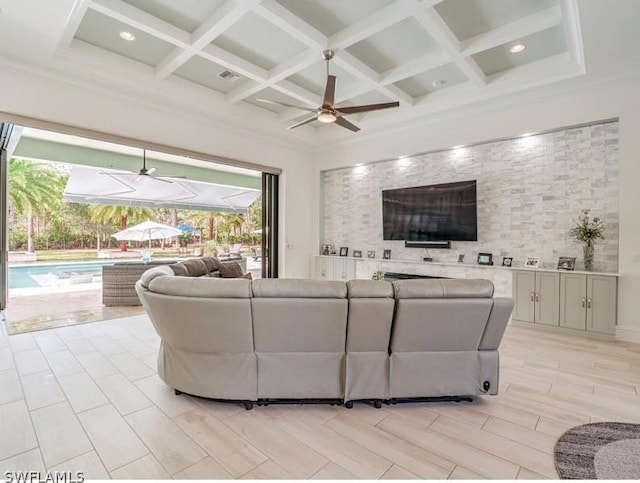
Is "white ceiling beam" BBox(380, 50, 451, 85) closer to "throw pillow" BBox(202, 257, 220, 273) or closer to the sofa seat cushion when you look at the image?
the sofa seat cushion

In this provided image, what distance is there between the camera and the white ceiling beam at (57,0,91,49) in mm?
3049

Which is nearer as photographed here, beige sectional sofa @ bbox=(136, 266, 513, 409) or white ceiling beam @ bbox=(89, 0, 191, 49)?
beige sectional sofa @ bbox=(136, 266, 513, 409)

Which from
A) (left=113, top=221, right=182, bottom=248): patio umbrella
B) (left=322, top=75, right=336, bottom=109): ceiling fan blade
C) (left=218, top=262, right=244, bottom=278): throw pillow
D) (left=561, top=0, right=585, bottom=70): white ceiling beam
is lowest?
(left=218, top=262, right=244, bottom=278): throw pillow

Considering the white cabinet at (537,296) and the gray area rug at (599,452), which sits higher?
the white cabinet at (537,296)

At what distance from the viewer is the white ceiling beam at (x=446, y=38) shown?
3.23 m

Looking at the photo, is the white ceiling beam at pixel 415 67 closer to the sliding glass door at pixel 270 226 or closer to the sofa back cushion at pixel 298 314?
the sliding glass door at pixel 270 226

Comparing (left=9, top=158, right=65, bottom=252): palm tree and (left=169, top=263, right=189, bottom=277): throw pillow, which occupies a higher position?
(left=9, top=158, right=65, bottom=252): palm tree

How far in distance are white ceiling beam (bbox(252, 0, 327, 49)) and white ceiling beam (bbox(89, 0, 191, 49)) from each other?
102cm

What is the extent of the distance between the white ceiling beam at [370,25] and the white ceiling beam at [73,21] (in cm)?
241

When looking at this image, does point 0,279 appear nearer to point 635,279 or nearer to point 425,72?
point 425,72

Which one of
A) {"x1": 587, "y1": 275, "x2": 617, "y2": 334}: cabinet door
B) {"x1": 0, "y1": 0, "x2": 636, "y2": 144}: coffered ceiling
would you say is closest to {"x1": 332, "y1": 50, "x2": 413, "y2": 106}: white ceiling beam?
{"x1": 0, "y1": 0, "x2": 636, "y2": 144}: coffered ceiling

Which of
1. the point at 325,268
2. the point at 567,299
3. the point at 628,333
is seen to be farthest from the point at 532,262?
the point at 325,268

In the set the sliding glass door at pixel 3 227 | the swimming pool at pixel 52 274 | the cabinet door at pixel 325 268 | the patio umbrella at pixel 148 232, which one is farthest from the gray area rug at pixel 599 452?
the swimming pool at pixel 52 274

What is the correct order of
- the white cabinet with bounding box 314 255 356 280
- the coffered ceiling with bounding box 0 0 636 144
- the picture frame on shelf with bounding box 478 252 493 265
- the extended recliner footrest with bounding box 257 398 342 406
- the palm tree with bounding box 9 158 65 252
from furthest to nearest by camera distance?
the palm tree with bounding box 9 158 65 252, the white cabinet with bounding box 314 255 356 280, the picture frame on shelf with bounding box 478 252 493 265, the coffered ceiling with bounding box 0 0 636 144, the extended recliner footrest with bounding box 257 398 342 406
